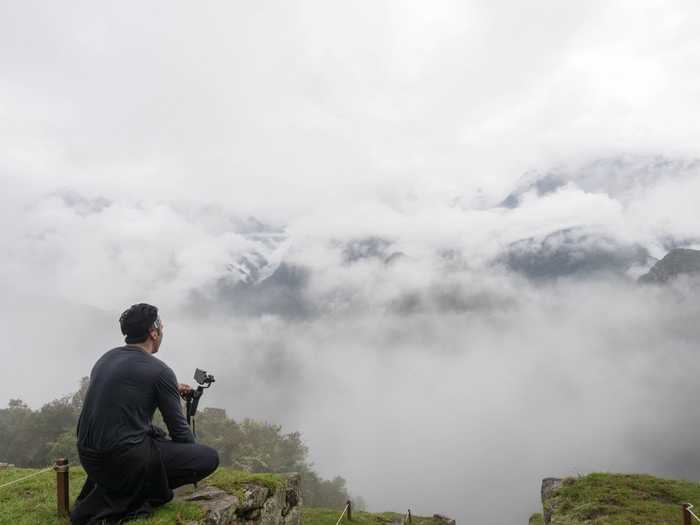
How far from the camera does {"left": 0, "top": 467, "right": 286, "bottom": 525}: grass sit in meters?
7.31

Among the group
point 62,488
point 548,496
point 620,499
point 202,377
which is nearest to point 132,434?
point 202,377

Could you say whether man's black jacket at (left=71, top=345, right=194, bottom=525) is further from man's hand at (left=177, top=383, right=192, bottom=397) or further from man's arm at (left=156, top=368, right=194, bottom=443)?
man's hand at (left=177, top=383, right=192, bottom=397)

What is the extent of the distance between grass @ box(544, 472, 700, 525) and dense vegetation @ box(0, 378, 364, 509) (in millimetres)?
51556

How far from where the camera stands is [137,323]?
6.83 m

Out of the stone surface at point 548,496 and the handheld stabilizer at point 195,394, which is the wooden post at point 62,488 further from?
the stone surface at point 548,496

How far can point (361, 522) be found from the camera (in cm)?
2419

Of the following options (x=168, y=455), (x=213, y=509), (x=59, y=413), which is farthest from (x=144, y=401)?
(x=59, y=413)

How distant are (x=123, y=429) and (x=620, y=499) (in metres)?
15.2

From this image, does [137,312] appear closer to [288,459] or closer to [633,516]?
[633,516]

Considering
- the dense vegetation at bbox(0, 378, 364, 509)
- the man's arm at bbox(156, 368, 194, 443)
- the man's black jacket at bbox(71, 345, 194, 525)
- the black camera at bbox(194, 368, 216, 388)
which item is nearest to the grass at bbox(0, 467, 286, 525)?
the man's black jacket at bbox(71, 345, 194, 525)

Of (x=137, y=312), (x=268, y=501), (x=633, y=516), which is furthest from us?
(x=633, y=516)

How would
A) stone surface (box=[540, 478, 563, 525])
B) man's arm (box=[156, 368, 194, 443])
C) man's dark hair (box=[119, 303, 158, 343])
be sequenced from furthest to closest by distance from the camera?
stone surface (box=[540, 478, 563, 525]), man's dark hair (box=[119, 303, 158, 343]), man's arm (box=[156, 368, 194, 443])

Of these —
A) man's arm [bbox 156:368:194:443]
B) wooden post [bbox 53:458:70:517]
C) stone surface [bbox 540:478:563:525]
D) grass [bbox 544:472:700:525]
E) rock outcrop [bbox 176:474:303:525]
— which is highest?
man's arm [bbox 156:368:194:443]

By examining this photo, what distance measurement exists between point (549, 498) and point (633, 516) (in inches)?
168
